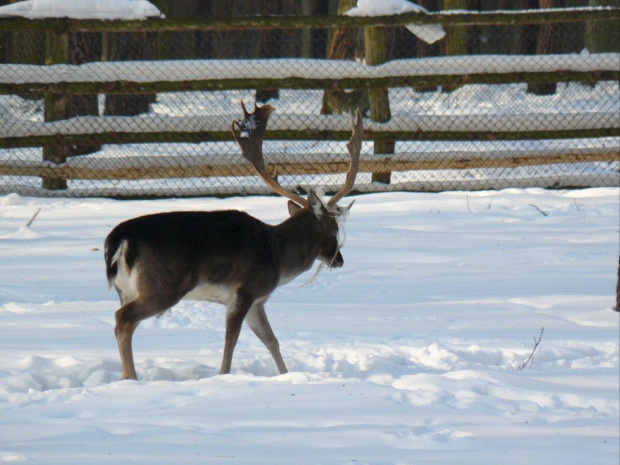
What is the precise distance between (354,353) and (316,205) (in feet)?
3.15

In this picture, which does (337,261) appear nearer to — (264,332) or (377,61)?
(264,332)

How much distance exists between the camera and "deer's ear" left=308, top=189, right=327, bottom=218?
569 centimetres

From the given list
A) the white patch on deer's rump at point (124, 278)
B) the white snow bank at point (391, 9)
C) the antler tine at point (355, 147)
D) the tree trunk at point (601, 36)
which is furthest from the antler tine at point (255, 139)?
the tree trunk at point (601, 36)

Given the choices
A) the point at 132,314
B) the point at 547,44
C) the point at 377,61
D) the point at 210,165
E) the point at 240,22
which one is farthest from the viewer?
the point at 547,44

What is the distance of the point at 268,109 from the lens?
6.30 meters

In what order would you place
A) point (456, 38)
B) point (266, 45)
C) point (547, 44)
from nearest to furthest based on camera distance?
point (456, 38) → point (266, 45) → point (547, 44)

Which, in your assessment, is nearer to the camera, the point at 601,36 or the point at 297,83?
the point at 297,83

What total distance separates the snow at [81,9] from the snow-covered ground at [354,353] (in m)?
1.99

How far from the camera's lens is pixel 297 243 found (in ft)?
18.4

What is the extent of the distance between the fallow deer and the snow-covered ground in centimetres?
27

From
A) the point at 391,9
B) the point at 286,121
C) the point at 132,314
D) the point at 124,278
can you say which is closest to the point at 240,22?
the point at 286,121

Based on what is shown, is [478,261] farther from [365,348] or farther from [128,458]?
[128,458]

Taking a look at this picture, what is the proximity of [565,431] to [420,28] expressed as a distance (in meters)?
7.24

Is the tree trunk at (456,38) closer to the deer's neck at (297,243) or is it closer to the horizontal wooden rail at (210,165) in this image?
the horizontal wooden rail at (210,165)
